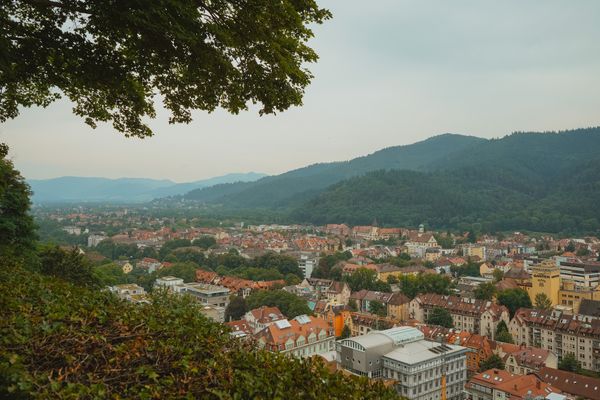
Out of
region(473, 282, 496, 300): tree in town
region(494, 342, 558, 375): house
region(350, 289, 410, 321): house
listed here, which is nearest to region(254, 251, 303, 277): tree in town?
region(350, 289, 410, 321): house

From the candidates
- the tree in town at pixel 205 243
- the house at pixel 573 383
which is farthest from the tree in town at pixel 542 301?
the tree in town at pixel 205 243

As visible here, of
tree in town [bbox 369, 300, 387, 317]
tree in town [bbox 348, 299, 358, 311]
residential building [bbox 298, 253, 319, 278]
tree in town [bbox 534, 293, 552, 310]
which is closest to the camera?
tree in town [bbox 534, 293, 552, 310]

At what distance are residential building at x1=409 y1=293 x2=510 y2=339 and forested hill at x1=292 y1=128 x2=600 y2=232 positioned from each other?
7037 centimetres

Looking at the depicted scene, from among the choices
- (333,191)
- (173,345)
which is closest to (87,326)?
(173,345)

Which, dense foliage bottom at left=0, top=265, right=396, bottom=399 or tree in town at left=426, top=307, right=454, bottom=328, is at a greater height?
dense foliage bottom at left=0, top=265, right=396, bottom=399

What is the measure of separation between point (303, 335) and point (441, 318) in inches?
505

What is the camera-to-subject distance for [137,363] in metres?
2.83

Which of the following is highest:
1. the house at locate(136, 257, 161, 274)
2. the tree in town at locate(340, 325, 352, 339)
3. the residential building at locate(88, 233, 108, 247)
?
the residential building at locate(88, 233, 108, 247)

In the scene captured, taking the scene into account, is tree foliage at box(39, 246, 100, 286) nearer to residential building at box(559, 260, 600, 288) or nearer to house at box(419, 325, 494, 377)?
house at box(419, 325, 494, 377)

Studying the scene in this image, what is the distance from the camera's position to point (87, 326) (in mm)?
3232

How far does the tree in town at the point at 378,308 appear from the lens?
1361 inches

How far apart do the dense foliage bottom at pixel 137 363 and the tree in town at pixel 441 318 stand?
102ft

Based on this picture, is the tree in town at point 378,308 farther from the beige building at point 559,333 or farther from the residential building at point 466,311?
the beige building at point 559,333

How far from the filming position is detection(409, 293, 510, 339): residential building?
1240 inches
